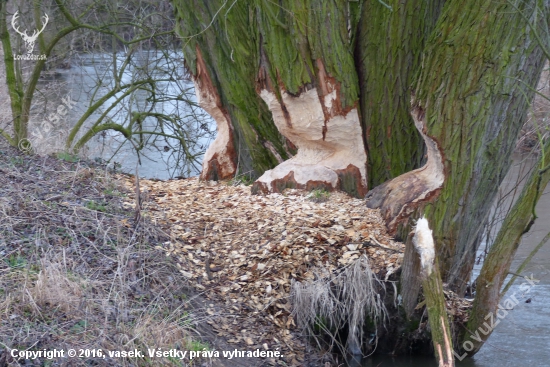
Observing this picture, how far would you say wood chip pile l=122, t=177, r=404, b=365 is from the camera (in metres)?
4.58

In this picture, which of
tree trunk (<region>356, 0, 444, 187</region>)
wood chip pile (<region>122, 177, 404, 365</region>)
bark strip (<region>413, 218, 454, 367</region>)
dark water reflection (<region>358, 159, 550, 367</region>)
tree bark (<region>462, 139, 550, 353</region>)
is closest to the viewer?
bark strip (<region>413, 218, 454, 367</region>)

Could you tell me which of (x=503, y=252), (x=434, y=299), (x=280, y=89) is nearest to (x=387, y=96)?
(x=280, y=89)

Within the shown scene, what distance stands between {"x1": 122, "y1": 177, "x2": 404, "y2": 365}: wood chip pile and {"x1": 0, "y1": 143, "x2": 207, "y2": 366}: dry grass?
26 cm

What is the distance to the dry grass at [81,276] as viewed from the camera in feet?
11.4

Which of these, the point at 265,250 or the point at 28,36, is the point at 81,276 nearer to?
the point at 265,250

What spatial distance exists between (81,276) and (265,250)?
1.49 m

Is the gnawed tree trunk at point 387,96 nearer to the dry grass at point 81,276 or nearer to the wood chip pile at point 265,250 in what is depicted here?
the wood chip pile at point 265,250

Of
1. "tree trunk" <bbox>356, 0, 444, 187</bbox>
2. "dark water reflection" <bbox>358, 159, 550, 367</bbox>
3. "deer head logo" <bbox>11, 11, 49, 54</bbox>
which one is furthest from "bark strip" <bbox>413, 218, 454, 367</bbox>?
"deer head logo" <bbox>11, 11, 49, 54</bbox>

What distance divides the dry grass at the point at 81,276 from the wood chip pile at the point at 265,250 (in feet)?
0.85

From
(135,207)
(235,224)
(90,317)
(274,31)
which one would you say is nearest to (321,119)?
(274,31)

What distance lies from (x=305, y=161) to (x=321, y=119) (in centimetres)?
52

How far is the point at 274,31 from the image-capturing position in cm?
523

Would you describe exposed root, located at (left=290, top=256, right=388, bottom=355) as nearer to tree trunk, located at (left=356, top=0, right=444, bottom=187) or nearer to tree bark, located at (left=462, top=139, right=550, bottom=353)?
tree bark, located at (left=462, top=139, right=550, bottom=353)

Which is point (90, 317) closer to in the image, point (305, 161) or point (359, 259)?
point (359, 259)
